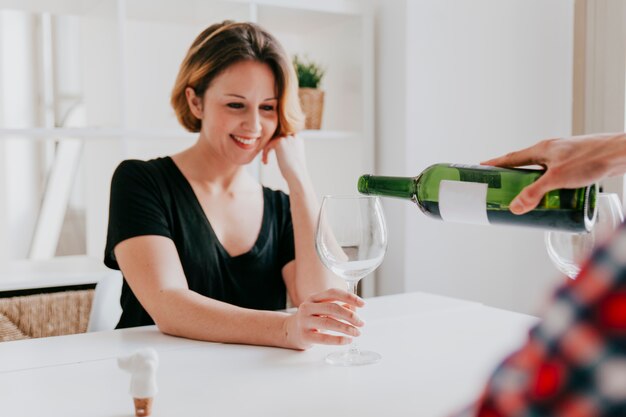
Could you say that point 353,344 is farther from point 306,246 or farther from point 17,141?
point 17,141

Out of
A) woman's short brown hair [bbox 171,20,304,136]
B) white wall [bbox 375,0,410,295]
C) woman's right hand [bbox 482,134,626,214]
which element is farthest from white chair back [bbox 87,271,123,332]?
white wall [bbox 375,0,410,295]

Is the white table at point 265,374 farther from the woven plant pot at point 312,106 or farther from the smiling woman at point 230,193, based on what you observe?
the woven plant pot at point 312,106

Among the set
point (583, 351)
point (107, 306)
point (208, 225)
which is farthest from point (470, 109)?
point (583, 351)

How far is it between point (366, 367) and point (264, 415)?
0.76 ft

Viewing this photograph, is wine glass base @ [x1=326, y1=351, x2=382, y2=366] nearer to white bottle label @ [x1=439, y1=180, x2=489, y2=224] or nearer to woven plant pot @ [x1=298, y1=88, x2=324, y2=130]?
white bottle label @ [x1=439, y1=180, x2=489, y2=224]

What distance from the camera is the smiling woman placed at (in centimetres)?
153

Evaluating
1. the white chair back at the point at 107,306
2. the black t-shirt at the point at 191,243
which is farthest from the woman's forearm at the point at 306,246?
the white chair back at the point at 107,306

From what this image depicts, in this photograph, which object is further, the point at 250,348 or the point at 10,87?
the point at 10,87

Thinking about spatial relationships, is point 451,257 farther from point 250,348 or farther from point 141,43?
point 250,348

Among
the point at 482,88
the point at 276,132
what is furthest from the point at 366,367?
the point at 482,88

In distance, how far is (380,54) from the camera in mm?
2637

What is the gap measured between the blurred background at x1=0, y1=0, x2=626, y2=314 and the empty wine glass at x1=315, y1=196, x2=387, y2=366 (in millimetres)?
1451

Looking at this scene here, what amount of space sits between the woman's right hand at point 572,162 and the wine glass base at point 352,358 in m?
0.34

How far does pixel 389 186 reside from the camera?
106cm
